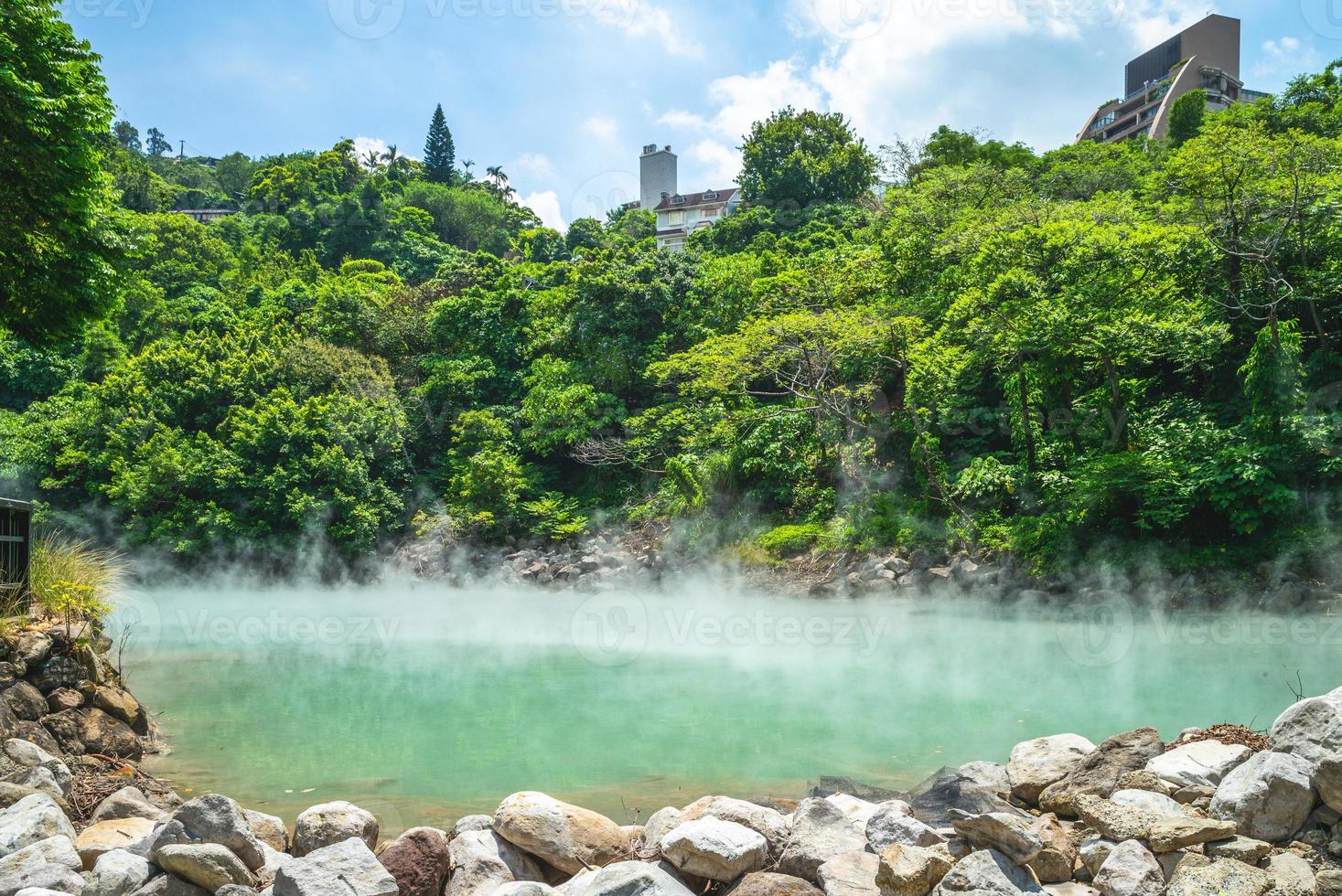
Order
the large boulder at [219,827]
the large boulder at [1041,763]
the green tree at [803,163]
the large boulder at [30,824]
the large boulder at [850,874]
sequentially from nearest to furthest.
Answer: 1. the large boulder at [850,874]
2. the large boulder at [219,827]
3. the large boulder at [30,824]
4. the large boulder at [1041,763]
5. the green tree at [803,163]

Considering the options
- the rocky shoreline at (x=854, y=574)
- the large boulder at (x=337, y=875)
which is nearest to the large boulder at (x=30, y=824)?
the large boulder at (x=337, y=875)

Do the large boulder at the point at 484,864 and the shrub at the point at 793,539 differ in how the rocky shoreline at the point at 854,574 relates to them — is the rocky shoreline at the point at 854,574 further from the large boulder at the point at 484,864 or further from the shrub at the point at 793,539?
the large boulder at the point at 484,864

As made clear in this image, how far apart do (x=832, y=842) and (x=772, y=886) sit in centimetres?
45

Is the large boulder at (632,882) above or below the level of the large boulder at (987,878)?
below

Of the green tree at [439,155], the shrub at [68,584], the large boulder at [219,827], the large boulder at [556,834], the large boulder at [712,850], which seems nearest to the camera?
the large boulder at [712,850]

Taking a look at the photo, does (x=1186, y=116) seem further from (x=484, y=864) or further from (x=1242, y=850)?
(x=484, y=864)

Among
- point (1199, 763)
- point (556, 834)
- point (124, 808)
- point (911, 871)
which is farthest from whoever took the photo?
point (124, 808)

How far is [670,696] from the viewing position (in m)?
8.45

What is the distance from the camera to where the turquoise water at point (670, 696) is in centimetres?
606

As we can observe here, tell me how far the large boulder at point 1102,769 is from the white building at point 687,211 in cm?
4381

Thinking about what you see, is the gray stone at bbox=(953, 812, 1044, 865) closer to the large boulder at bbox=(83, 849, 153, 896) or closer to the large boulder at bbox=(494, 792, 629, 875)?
the large boulder at bbox=(494, 792, 629, 875)

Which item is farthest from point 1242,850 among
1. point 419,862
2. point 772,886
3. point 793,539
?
point 793,539

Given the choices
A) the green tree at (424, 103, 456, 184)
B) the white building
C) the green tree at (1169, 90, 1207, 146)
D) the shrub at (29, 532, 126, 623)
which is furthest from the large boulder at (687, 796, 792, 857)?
the green tree at (424, 103, 456, 184)

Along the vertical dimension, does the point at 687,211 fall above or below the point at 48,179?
above
